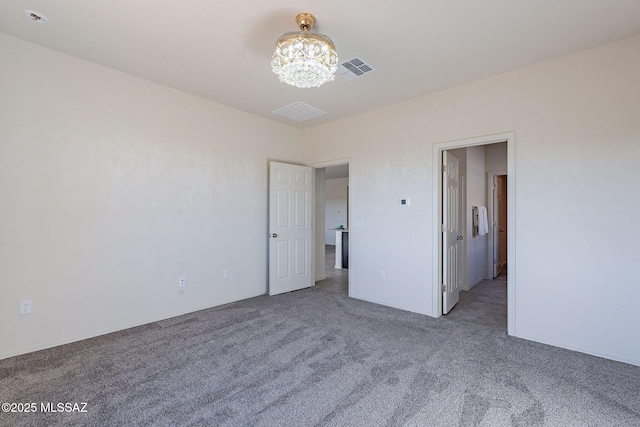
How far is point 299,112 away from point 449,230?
2.63 metres

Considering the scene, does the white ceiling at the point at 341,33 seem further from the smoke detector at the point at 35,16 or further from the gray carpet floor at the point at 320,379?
the gray carpet floor at the point at 320,379

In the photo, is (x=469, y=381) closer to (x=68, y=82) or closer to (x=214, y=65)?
(x=214, y=65)

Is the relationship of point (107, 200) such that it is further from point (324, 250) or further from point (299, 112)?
point (324, 250)

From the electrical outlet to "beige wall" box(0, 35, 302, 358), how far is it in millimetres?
39

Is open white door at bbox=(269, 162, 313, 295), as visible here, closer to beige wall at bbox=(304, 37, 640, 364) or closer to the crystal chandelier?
beige wall at bbox=(304, 37, 640, 364)

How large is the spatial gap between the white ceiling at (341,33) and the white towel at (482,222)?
2.81 m

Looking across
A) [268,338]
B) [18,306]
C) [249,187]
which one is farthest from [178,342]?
[249,187]

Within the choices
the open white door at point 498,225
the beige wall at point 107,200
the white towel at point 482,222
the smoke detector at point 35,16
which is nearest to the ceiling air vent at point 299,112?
the beige wall at point 107,200

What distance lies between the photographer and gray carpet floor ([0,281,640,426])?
1760 millimetres

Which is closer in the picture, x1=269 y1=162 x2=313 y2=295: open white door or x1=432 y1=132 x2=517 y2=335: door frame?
x1=432 y1=132 x2=517 y2=335: door frame

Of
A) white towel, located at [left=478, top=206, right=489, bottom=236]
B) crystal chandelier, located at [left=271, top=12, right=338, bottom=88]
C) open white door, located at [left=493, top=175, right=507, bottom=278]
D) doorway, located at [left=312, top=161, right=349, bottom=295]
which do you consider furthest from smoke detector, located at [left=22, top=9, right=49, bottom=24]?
open white door, located at [left=493, top=175, right=507, bottom=278]

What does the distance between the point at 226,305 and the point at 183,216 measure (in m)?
1.32

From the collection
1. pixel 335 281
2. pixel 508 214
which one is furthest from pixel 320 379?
pixel 335 281

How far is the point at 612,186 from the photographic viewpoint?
2.46 metres
